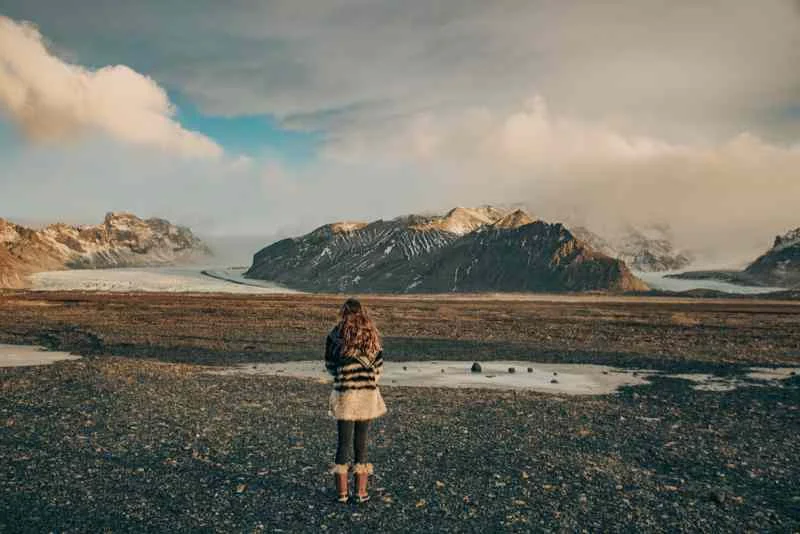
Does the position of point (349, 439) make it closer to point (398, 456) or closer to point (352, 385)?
point (352, 385)

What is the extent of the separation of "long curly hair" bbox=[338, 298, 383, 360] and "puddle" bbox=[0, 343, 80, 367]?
29.2 m

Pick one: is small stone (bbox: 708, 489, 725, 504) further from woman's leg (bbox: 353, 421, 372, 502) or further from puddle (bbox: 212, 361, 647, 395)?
puddle (bbox: 212, 361, 647, 395)

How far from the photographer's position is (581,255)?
172 meters

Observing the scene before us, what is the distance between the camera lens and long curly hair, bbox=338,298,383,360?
10.6 meters

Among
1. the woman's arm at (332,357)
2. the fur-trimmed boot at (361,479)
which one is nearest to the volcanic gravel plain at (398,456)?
the fur-trimmed boot at (361,479)

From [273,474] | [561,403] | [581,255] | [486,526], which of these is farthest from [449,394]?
[581,255]

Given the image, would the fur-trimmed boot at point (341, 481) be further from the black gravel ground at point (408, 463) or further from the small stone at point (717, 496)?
the small stone at point (717, 496)

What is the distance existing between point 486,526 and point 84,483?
7833 mm

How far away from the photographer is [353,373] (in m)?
10.7

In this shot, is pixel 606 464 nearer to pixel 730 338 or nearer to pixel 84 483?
pixel 84 483

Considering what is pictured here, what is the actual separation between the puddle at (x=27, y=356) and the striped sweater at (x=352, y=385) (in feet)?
94.9

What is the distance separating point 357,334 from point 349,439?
186cm

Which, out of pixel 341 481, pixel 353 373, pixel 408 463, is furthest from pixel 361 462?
pixel 408 463

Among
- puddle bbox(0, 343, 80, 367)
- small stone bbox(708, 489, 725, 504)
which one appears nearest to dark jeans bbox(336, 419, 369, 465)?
small stone bbox(708, 489, 725, 504)
